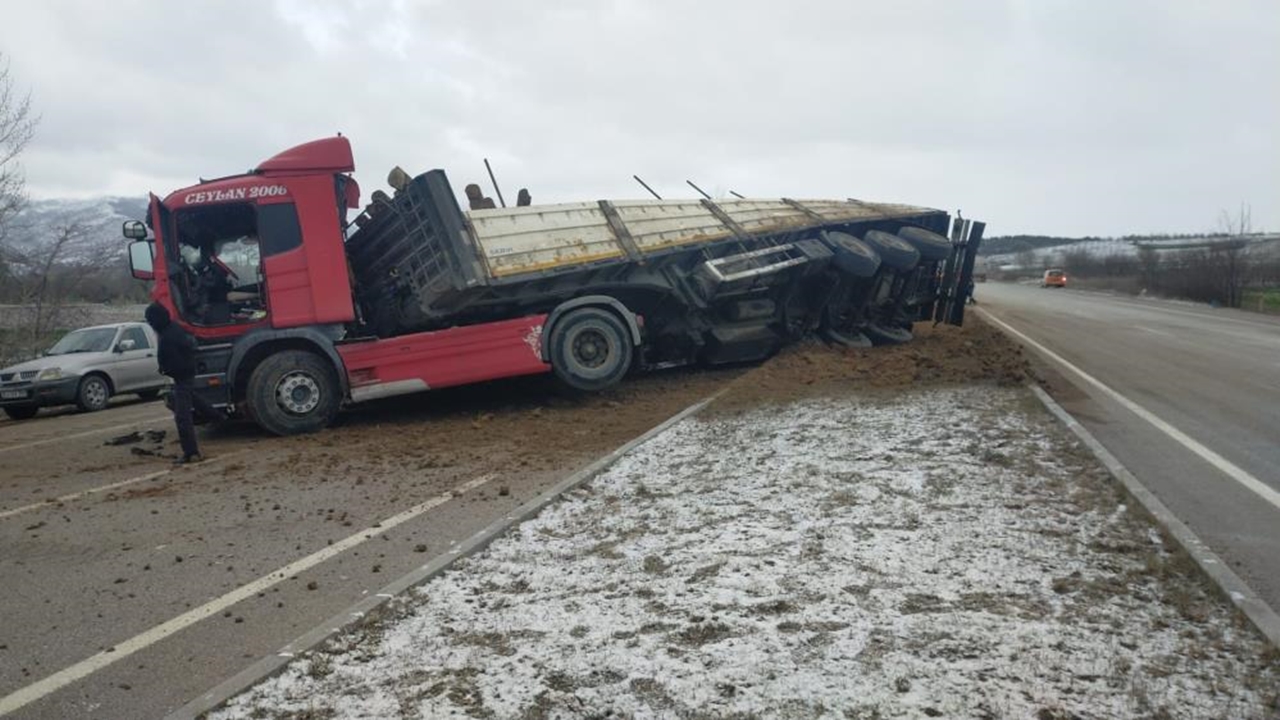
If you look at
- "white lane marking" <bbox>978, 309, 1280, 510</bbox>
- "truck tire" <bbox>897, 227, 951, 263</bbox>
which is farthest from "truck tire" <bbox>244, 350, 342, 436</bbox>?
"white lane marking" <bbox>978, 309, 1280, 510</bbox>

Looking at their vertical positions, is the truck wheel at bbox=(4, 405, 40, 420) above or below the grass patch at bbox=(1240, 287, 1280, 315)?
above

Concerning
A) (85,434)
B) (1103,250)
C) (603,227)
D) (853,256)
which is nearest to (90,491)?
(85,434)

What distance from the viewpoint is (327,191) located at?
1043cm

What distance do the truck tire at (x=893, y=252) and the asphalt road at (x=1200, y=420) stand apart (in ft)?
8.75

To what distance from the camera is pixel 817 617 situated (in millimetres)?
4062

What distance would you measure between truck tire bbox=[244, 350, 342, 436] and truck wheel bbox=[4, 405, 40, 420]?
26.0 ft

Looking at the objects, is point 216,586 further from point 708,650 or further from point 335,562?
point 708,650

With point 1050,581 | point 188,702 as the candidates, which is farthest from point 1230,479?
point 188,702

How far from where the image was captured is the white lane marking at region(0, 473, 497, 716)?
Result: 390 centimetres

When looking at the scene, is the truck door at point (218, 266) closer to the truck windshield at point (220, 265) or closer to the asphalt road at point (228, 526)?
the truck windshield at point (220, 265)

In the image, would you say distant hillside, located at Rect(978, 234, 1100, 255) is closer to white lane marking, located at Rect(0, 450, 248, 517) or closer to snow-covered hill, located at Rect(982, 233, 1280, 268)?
snow-covered hill, located at Rect(982, 233, 1280, 268)

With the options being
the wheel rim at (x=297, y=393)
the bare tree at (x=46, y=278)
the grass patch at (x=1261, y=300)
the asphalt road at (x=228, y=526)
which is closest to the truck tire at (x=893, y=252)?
the asphalt road at (x=228, y=526)

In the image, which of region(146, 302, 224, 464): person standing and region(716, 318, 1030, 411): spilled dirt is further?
region(716, 318, 1030, 411): spilled dirt

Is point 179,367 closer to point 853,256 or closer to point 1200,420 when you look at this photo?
point 853,256
